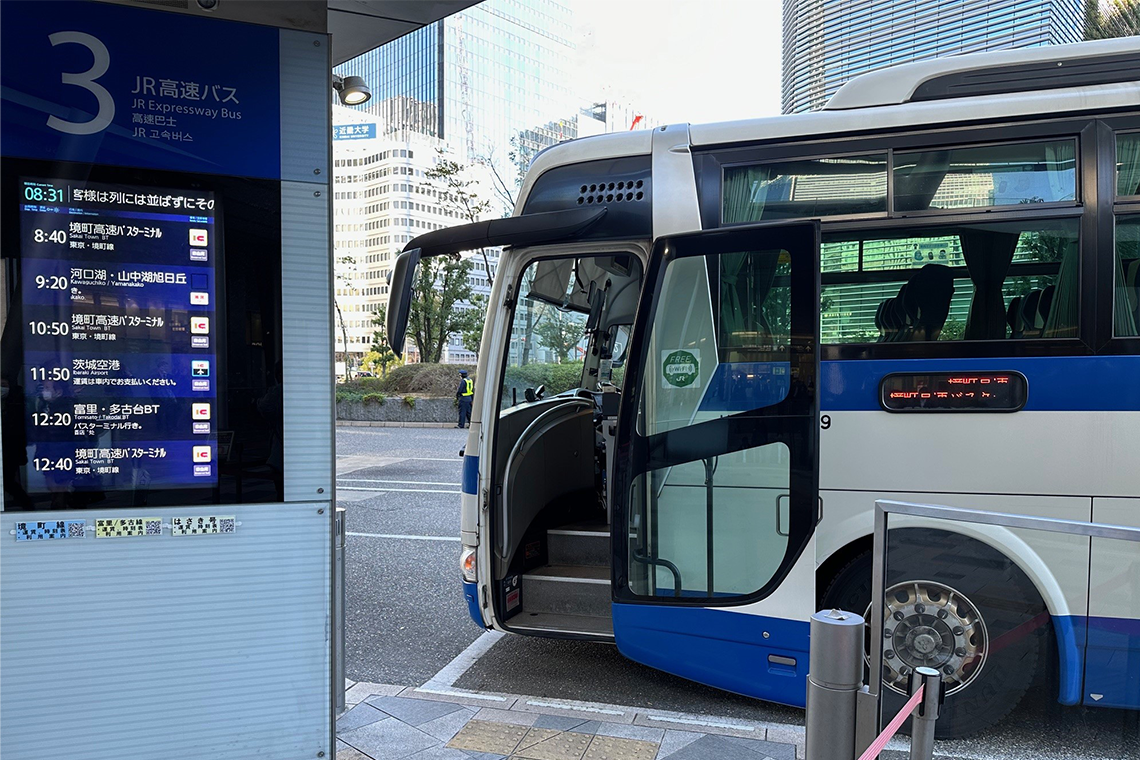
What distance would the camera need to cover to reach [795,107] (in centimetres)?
1018

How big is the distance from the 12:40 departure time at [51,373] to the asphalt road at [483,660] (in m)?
2.79

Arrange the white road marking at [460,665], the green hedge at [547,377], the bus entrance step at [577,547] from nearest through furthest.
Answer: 1. the white road marking at [460,665]
2. the green hedge at [547,377]
3. the bus entrance step at [577,547]

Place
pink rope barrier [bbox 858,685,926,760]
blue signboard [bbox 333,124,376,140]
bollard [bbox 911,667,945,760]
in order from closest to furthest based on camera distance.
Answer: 1. pink rope barrier [bbox 858,685,926,760]
2. bollard [bbox 911,667,945,760]
3. blue signboard [bbox 333,124,376,140]

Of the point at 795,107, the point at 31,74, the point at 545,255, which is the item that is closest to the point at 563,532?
the point at 545,255

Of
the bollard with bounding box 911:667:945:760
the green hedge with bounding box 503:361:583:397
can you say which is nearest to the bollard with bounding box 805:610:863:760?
the bollard with bounding box 911:667:945:760

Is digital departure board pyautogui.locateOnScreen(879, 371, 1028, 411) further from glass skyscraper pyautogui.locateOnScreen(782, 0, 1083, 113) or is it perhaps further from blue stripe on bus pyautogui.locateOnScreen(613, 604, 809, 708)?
glass skyscraper pyautogui.locateOnScreen(782, 0, 1083, 113)

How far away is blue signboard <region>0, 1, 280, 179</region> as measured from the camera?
2.30 m

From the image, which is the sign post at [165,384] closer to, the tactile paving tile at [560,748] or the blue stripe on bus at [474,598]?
the tactile paving tile at [560,748]

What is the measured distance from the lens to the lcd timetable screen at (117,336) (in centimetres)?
232

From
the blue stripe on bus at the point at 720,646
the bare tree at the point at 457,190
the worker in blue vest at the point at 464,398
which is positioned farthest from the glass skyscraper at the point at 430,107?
the blue stripe on bus at the point at 720,646

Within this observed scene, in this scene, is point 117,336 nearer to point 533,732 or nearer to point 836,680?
point 836,680

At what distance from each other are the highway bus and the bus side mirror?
2 cm

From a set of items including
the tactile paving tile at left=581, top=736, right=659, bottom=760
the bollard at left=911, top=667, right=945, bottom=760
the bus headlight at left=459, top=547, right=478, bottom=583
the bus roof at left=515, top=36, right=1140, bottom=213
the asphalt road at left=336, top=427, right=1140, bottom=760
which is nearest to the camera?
the bollard at left=911, top=667, right=945, bottom=760

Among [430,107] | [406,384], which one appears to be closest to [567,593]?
[406,384]
